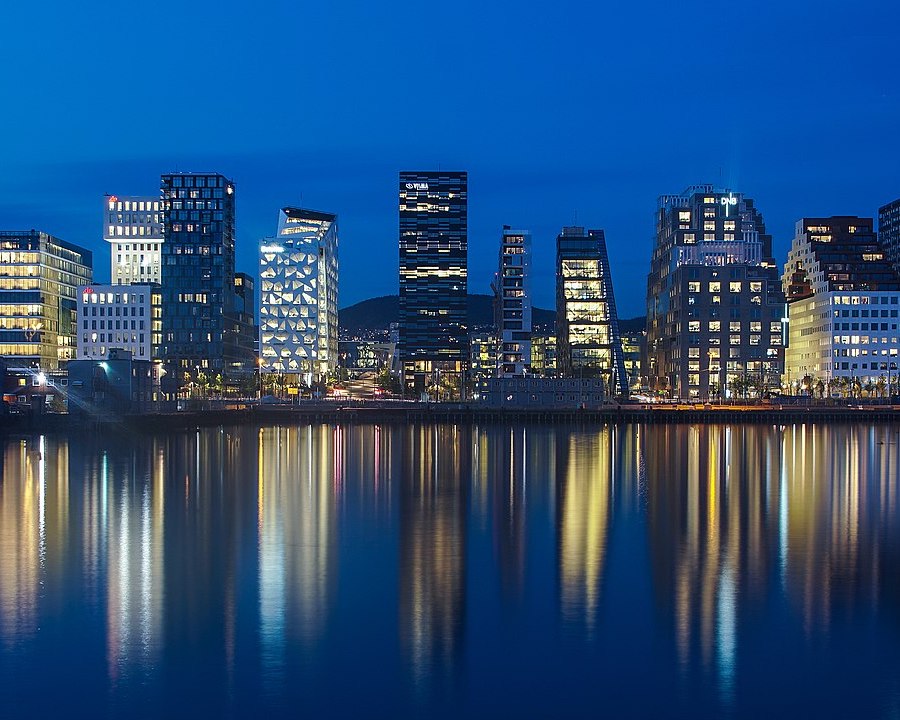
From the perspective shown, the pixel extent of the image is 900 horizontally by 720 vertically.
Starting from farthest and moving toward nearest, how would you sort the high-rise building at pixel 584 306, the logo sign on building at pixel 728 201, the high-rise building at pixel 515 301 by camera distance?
1. the high-rise building at pixel 515 301
2. the high-rise building at pixel 584 306
3. the logo sign on building at pixel 728 201

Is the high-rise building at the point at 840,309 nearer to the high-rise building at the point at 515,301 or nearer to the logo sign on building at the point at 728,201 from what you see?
the logo sign on building at the point at 728,201

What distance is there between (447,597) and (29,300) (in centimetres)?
15038

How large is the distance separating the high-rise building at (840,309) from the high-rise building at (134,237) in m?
115

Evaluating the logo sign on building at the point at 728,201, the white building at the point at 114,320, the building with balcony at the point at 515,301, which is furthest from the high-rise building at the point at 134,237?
the logo sign on building at the point at 728,201

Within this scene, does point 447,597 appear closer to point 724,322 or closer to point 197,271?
point 724,322

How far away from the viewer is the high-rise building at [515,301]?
189250 millimetres

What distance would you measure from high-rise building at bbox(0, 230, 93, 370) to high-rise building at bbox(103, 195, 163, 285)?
80.8 ft

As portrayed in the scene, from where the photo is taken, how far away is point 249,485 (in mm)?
49344

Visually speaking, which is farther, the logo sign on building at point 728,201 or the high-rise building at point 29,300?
the logo sign on building at point 728,201

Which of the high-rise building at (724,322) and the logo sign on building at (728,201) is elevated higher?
the logo sign on building at (728,201)

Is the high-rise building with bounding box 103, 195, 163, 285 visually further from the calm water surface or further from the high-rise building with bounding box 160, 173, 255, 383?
the calm water surface

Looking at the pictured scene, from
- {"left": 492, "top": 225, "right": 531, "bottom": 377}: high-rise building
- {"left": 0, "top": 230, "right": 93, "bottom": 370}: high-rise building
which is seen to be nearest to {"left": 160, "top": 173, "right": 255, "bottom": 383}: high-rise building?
{"left": 0, "top": 230, "right": 93, "bottom": 370}: high-rise building

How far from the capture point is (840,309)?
548ft

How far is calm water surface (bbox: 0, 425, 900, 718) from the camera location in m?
18.6
